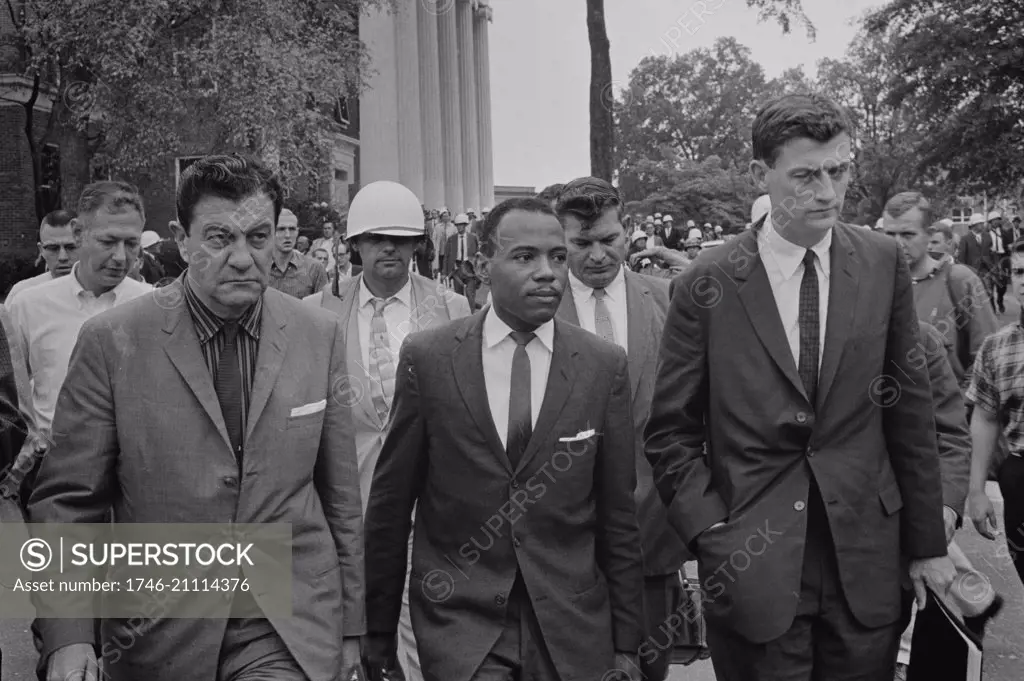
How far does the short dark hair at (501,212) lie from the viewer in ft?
13.0

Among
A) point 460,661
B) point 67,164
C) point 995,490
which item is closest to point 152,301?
point 460,661

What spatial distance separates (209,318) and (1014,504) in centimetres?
345

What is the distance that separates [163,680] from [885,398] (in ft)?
7.39

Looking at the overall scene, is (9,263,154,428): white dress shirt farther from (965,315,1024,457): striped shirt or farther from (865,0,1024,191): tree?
(865,0,1024,191): tree

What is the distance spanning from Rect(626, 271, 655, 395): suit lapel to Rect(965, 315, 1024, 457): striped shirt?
1.49 metres

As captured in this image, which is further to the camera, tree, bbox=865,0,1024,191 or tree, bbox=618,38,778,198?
tree, bbox=618,38,778,198

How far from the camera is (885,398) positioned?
3695mm

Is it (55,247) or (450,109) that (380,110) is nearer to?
(450,109)

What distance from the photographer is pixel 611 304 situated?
5195 millimetres

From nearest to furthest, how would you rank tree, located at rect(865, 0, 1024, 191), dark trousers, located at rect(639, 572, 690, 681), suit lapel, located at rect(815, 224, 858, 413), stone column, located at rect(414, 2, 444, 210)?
suit lapel, located at rect(815, 224, 858, 413)
dark trousers, located at rect(639, 572, 690, 681)
tree, located at rect(865, 0, 1024, 191)
stone column, located at rect(414, 2, 444, 210)

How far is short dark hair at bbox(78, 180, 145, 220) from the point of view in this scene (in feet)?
19.9

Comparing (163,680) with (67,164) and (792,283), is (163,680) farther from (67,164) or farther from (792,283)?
(67,164)

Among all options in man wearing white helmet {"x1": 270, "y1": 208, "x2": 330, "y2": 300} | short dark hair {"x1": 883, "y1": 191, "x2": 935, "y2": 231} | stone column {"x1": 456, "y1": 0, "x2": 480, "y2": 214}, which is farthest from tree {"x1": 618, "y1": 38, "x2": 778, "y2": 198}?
short dark hair {"x1": 883, "y1": 191, "x2": 935, "y2": 231}

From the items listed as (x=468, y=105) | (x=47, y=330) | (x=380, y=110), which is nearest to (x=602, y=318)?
(x=47, y=330)
